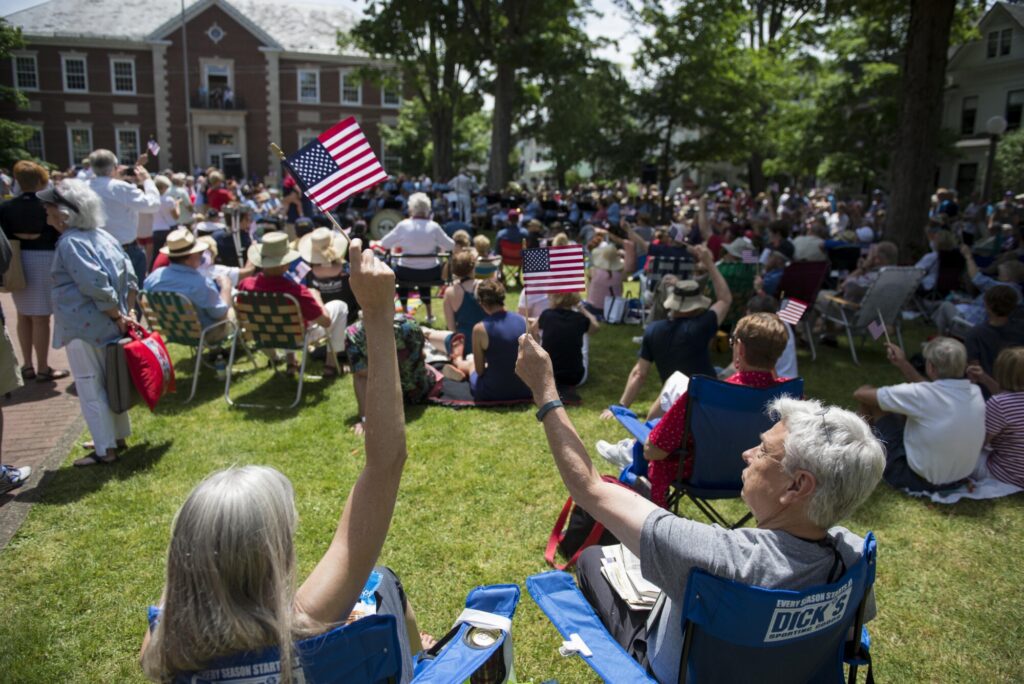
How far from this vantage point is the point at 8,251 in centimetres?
424

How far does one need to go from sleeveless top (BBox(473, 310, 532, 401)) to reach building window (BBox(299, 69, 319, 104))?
39923mm

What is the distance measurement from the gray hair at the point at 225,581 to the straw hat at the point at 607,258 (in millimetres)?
8348

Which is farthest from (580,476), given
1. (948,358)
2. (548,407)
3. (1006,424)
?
(1006,424)

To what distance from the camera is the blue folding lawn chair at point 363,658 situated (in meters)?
1.44

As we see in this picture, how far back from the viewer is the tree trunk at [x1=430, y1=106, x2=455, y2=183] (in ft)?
93.0

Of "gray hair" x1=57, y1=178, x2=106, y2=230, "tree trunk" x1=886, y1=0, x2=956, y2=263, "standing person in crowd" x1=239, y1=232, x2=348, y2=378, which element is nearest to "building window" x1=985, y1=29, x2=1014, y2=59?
"tree trunk" x1=886, y1=0, x2=956, y2=263

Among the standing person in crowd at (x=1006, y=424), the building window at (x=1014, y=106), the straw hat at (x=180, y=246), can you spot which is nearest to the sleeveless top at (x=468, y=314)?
the straw hat at (x=180, y=246)

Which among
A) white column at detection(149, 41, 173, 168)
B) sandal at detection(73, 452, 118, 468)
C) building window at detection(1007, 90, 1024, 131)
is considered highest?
white column at detection(149, 41, 173, 168)

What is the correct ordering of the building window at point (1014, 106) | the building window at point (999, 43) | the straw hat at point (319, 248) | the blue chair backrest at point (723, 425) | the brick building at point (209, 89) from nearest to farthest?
the blue chair backrest at point (723, 425) → the straw hat at point (319, 248) → the building window at point (999, 43) → the building window at point (1014, 106) → the brick building at point (209, 89)

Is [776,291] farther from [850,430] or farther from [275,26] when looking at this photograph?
[275,26]

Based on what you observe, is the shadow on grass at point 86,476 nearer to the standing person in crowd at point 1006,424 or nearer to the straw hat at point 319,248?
the straw hat at point 319,248

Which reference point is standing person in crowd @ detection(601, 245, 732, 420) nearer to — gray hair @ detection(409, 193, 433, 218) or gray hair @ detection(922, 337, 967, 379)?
gray hair @ detection(922, 337, 967, 379)

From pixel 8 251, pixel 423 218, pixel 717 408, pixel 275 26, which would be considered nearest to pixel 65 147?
pixel 275 26

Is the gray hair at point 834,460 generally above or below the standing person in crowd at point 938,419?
above
